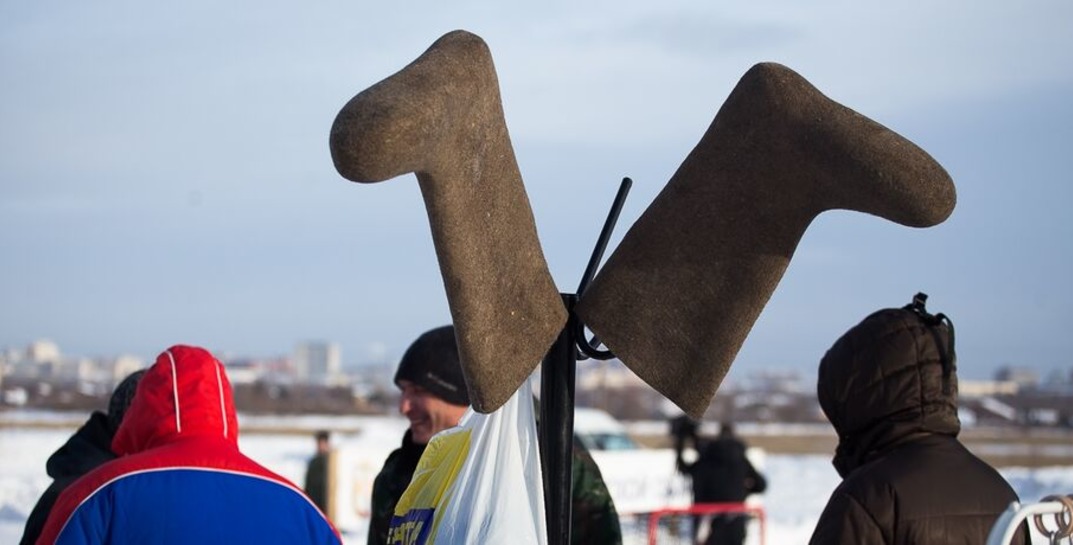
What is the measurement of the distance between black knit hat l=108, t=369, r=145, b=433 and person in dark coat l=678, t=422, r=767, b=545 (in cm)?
778

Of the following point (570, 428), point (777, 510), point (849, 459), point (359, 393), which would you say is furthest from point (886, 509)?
point (359, 393)

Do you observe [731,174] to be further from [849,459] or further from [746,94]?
[849,459]

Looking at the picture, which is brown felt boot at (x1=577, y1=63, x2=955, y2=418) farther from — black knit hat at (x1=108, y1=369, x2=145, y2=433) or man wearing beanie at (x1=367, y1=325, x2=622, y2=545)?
black knit hat at (x1=108, y1=369, x2=145, y2=433)

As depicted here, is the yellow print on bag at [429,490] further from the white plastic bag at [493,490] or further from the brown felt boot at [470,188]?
the brown felt boot at [470,188]

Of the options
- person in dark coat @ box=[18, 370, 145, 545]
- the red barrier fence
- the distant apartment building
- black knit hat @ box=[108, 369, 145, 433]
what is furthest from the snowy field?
the distant apartment building

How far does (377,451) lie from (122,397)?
1112 centimetres

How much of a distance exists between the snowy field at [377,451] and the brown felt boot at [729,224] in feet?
30.5

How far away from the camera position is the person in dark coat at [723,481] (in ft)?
36.9

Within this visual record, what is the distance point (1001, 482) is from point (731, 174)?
1.08 m

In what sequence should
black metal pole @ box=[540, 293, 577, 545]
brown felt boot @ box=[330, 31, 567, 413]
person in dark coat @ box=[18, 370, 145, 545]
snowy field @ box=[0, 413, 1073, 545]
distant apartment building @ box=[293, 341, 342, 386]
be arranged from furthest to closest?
1. distant apartment building @ box=[293, 341, 342, 386]
2. snowy field @ box=[0, 413, 1073, 545]
3. person in dark coat @ box=[18, 370, 145, 545]
4. black metal pole @ box=[540, 293, 577, 545]
5. brown felt boot @ box=[330, 31, 567, 413]

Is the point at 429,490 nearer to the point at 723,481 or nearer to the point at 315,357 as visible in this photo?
the point at 723,481

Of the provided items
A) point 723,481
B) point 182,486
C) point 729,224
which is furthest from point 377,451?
point 729,224

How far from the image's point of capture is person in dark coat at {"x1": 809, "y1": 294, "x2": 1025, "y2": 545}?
282 cm

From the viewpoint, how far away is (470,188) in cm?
222
